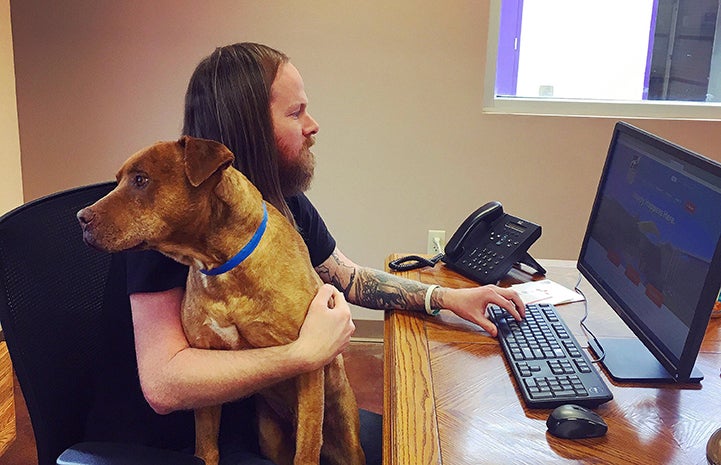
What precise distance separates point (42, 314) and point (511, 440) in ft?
2.58

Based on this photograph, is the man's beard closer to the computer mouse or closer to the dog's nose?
the dog's nose

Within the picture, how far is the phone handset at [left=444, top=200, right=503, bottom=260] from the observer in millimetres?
1820

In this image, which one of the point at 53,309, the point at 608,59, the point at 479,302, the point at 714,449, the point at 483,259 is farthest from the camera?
the point at 608,59

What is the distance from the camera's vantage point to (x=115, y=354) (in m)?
1.35

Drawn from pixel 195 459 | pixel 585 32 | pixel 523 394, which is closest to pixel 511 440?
pixel 523 394

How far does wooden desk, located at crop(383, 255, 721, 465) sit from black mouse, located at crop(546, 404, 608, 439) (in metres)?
0.01

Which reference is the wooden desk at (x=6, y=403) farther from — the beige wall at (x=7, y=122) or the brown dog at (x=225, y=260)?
the brown dog at (x=225, y=260)

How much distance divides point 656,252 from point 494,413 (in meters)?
0.41

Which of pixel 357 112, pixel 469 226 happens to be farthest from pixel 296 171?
pixel 357 112

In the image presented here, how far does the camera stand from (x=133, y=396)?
1.35 metres

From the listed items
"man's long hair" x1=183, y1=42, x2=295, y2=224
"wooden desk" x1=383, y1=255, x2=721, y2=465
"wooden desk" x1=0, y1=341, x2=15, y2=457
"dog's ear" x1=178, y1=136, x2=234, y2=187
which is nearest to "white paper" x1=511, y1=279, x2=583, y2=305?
"wooden desk" x1=383, y1=255, x2=721, y2=465

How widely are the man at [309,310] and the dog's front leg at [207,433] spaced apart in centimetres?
4

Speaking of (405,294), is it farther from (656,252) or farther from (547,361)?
(656,252)

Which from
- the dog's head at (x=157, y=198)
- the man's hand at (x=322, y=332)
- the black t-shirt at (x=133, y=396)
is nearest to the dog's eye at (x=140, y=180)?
the dog's head at (x=157, y=198)
